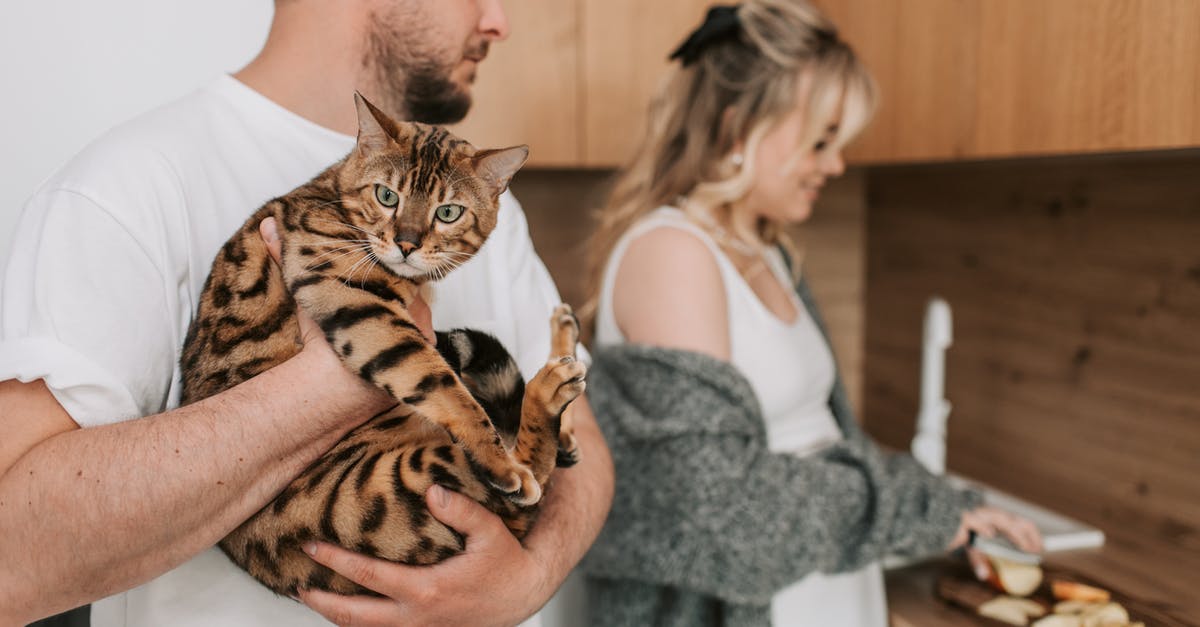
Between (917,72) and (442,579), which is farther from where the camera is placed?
(917,72)

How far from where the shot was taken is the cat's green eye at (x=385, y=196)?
733 millimetres

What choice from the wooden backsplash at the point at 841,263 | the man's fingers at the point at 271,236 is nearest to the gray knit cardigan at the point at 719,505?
the man's fingers at the point at 271,236

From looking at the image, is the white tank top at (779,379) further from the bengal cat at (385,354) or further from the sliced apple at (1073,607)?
the bengal cat at (385,354)

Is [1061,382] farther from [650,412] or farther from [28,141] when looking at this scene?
[28,141]

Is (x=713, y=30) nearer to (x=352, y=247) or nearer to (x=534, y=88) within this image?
(x=534, y=88)

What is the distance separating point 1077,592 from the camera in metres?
1.35

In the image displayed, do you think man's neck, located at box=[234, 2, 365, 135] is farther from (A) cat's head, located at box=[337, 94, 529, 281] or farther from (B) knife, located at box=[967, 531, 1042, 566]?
(B) knife, located at box=[967, 531, 1042, 566]

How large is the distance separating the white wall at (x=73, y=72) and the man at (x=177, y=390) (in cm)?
27

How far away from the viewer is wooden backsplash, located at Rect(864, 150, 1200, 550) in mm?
1553

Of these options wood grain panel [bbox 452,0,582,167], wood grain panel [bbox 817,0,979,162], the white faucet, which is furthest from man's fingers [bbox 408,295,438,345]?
the white faucet

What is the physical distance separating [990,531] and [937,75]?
2.59ft

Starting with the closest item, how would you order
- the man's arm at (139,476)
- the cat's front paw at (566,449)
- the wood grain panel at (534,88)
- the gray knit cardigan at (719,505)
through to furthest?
the man's arm at (139,476) → the cat's front paw at (566,449) → the gray knit cardigan at (719,505) → the wood grain panel at (534,88)

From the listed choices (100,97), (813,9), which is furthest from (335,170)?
(813,9)

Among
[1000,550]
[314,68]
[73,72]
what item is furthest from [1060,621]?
[73,72]
